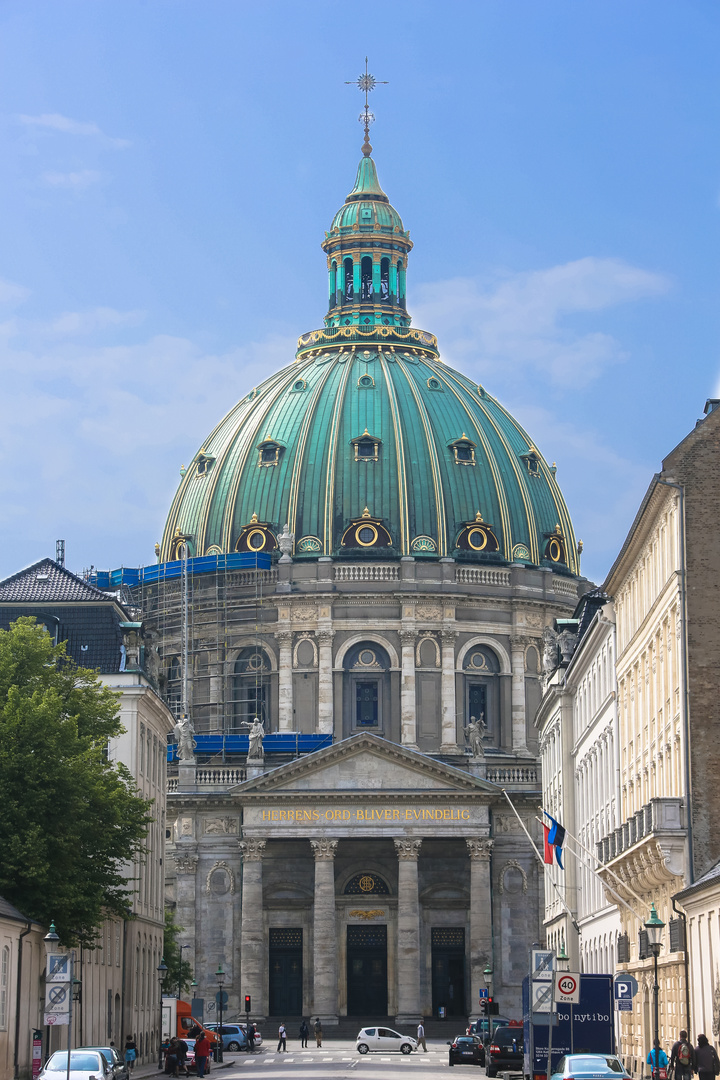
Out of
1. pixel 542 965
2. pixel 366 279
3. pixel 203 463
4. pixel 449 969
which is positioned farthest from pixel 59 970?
pixel 366 279

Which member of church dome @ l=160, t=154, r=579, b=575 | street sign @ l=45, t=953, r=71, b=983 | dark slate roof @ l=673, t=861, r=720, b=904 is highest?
church dome @ l=160, t=154, r=579, b=575

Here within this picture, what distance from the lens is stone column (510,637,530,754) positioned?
11888cm

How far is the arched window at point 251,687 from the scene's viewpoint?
393 feet

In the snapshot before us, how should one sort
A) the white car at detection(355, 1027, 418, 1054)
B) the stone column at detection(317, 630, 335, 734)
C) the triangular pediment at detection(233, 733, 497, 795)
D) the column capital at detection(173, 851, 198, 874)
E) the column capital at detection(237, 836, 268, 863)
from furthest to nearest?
the stone column at detection(317, 630, 335, 734), the column capital at detection(173, 851, 198, 874), the column capital at detection(237, 836, 268, 863), the triangular pediment at detection(233, 733, 497, 795), the white car at detection(355, 1027, 418, 1054)

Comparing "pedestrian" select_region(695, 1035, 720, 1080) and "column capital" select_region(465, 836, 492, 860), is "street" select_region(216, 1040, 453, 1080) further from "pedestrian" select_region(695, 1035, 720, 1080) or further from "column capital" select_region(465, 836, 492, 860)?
"pedestrian" select_region(695, 1035, 720, 1080)

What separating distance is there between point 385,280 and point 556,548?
2280cm

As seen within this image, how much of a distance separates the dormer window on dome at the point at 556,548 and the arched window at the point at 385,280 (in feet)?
66.0

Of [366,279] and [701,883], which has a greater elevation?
[366,279]

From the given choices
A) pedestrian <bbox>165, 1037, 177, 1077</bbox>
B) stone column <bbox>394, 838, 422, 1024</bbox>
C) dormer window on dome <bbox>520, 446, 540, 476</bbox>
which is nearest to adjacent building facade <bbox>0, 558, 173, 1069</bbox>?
pedestrian <bbox>165, 1037, 177, 1077</bbox>

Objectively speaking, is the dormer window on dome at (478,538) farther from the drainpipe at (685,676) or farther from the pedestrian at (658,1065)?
the pedestrian at (658,1065)

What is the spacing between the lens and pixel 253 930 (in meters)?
106

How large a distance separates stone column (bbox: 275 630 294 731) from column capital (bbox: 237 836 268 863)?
13.5 m

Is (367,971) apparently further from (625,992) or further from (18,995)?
(625,992)

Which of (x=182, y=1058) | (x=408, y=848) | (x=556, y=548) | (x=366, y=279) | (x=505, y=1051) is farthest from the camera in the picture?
(x=366, y=279)
